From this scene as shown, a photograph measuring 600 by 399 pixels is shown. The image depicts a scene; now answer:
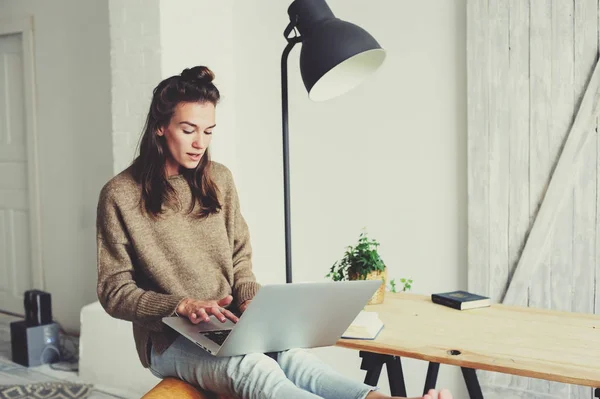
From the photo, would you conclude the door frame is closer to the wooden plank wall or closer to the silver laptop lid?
the wooden plank wall

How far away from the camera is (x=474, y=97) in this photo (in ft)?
10.0

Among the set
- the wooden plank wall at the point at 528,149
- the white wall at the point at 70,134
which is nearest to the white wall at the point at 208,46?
the white wall at the point at 70,134

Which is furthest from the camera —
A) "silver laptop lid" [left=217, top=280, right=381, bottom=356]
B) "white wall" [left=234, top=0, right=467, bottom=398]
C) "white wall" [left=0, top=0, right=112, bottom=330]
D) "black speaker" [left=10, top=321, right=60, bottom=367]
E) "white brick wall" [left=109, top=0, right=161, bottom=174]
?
"white wall" [left=0, top=0, right=112, bottom=330]

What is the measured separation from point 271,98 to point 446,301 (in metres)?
1.74

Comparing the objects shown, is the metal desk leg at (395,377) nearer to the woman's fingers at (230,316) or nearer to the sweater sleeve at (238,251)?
the sweater sleeve at (238,251)

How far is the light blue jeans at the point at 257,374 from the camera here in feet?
5.71

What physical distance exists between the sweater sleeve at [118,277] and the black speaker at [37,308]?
2.43 m

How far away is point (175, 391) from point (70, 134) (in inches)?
122

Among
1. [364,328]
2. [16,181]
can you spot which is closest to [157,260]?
[364,328]

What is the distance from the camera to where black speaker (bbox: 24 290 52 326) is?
4238 mm

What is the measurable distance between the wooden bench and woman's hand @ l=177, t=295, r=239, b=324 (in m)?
0.19

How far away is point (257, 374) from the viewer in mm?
1784

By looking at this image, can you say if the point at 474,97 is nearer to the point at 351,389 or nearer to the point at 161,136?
the point at 161,136

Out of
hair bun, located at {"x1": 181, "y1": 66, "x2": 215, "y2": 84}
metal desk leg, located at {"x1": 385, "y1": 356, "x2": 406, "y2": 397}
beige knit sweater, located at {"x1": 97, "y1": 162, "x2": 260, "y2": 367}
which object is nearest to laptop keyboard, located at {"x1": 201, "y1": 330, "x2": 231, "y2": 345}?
beige knit sweater, located at {"x1": 97, "y1": 162, "x2": 260, "y2": 367}
